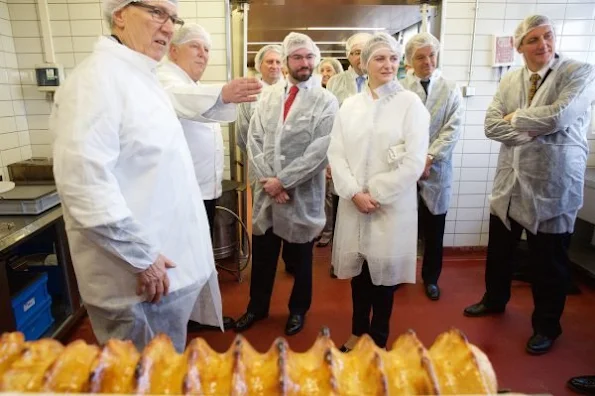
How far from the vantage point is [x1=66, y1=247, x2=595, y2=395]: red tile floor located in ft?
6.84

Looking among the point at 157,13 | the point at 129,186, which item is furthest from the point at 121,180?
the point at 157,13

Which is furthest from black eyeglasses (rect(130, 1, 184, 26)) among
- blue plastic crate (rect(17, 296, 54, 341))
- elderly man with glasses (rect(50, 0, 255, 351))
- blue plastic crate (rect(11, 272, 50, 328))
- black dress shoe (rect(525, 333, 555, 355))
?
black dress shoe (rect(525, 333, 555, 355))

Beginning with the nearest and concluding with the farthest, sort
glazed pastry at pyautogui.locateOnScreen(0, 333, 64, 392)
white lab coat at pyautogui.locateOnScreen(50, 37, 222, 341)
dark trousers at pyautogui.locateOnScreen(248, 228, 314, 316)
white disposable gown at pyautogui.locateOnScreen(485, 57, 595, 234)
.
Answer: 1. glazed pastry at pyautogui.locateOnScreen(0, 333, 64, 392)
2. white lab coat at pyautogui.locateOnScreen(50, 37, 222, 341)
3. white disposable gown at pyautogui.locateOnScreen(485, 57, 595, 234)
4. dark trousers at pyautogui.locateOnScreen(248, 228, 314, 316)

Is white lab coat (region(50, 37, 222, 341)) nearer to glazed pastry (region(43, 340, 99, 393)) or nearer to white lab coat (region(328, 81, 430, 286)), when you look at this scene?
glazed pastry (region(43, 340, 99, 393))

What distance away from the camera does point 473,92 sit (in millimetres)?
3285

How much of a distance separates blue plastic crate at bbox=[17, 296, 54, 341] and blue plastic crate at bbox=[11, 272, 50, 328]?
0.02m

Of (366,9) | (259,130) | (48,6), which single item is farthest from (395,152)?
(366,9)

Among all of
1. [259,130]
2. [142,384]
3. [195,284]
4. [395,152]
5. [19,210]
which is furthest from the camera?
[259,130]

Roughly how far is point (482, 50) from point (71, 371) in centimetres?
356

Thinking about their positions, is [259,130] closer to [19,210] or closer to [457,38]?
[19,210]

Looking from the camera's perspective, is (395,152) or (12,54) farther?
(12,54)

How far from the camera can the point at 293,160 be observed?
2258 mm

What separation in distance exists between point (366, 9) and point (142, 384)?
17.4 feet

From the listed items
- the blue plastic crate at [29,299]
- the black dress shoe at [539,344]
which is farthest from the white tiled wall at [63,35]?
the black dress shoe at [539,344]
